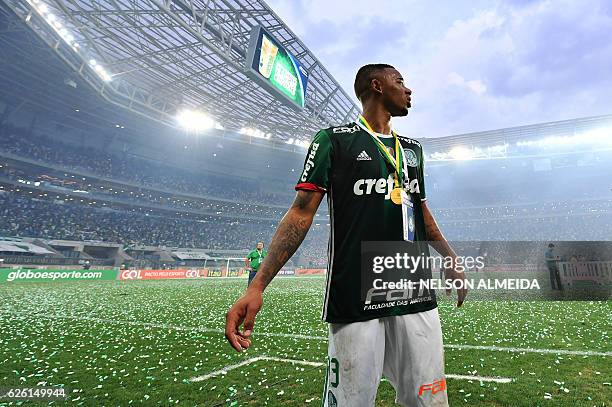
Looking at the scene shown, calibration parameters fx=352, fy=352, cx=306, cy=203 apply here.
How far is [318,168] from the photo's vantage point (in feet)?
6.08

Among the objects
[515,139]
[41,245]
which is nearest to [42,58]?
[41,245]

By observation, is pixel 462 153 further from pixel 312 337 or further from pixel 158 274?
pixel 312 337

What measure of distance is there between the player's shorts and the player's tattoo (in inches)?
17.2

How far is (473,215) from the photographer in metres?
61.5

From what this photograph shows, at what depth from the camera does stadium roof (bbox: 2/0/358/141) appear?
21.4 m

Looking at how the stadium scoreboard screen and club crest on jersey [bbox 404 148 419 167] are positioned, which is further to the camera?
the stadium scoreboard screen

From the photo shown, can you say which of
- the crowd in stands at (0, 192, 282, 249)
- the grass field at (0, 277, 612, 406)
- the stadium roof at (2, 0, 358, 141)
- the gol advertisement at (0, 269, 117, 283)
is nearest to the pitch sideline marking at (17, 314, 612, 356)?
the grass field at (0, 277, 612, 406)

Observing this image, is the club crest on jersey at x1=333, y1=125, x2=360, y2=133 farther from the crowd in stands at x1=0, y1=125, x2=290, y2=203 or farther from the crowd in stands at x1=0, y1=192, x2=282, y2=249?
→ the crowd in stands at x1=0, y1=125, x2=290, y2=203

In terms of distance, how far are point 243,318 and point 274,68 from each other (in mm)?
21257

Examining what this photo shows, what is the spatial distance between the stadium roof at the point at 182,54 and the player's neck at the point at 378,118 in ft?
65.0

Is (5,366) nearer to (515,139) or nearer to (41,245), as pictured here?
(41,245)

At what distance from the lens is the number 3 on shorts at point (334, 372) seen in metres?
1.69

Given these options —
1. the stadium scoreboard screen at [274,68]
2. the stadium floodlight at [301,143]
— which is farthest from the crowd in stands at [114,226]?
the stadium scoreboard screen at [274,68]

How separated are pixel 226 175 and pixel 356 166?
199ft
